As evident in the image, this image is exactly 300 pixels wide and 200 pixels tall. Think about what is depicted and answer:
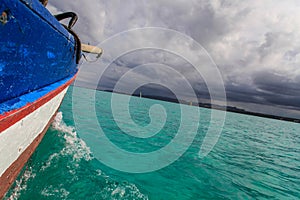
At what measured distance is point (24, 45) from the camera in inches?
73.5

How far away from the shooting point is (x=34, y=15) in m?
1.91

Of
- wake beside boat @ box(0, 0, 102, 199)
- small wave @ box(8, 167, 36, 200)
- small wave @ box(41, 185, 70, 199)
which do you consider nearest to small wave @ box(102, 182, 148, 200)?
small wave @ box(41, 185, 70, 199)

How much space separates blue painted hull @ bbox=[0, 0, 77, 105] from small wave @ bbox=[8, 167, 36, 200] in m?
2.19

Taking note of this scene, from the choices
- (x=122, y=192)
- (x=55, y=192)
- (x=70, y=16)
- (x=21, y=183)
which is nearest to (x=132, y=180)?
(x=122, y=192)

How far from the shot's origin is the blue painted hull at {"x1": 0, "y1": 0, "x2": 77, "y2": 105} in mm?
1569

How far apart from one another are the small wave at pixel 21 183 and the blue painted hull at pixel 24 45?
7.19 ft

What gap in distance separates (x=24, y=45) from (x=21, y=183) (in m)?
3.15

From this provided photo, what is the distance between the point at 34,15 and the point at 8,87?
0.86 metres

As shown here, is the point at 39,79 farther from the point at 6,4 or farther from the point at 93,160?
the point at 93,160

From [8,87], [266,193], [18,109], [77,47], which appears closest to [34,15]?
[8,87]

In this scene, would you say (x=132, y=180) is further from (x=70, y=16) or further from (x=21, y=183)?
(x=70, y=16)

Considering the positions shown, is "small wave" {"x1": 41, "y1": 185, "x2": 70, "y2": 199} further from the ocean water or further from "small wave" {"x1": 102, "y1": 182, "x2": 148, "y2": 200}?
"small wave" {"x1": 102, "y1": 182, "x2": 148, "y2": 200}

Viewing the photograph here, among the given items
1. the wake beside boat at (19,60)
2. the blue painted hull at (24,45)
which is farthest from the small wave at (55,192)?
the blue painted hull at (24,45)

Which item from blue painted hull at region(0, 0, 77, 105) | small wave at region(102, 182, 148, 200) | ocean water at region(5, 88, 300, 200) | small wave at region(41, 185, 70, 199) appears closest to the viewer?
blue painted hull at region(0, 0, 77, 105)
